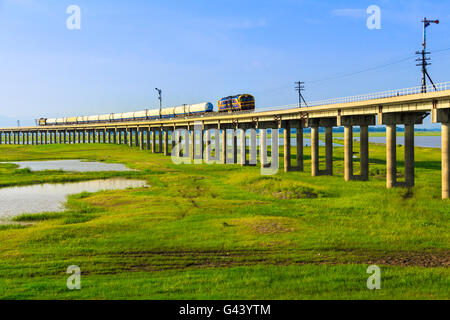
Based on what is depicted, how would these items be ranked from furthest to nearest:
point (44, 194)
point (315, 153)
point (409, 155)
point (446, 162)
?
point (315, 153) → point (44, 194) → point (409, 155) → point (446, 162)

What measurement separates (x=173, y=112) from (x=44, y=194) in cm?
7046

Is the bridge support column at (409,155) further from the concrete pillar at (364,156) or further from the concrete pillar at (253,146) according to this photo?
the concrete pillar at (253,146)

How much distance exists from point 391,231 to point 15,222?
910 inches

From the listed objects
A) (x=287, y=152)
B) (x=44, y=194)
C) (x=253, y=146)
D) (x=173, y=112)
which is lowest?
(x=44, y=194)

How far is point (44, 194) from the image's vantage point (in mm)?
38562

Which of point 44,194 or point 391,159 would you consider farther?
point 391,159

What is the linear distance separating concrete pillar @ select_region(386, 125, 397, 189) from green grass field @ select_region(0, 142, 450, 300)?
3.19m

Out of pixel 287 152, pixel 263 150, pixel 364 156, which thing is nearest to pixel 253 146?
pixel 263 150

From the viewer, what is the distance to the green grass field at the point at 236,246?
14586 mm

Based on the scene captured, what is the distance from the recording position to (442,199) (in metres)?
31.1

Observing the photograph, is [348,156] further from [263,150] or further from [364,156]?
[263,150]

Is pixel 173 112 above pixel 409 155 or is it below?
above

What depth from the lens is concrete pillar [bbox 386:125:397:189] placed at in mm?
38406

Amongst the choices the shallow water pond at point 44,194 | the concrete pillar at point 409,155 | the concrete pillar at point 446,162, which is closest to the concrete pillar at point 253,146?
the shallow water pond at point 44,194
